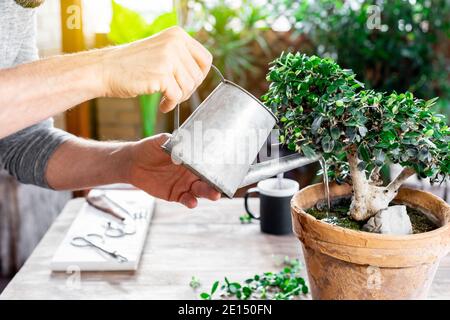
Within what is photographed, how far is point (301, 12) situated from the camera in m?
2.96

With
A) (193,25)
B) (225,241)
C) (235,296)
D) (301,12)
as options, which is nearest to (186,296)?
(235,296)

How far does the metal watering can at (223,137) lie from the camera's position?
0.76 m

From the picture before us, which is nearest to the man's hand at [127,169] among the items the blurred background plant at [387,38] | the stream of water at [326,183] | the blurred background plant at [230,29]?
the stream of water at [326,183]

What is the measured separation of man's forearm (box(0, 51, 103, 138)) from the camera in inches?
31.1

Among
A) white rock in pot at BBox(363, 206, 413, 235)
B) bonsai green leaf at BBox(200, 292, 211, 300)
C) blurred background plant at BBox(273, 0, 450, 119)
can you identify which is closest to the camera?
white rock in pot at BBox(363, 206, 413, 235)

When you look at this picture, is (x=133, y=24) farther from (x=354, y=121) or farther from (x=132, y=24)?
(x=354, y=121)

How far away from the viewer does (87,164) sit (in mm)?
1205

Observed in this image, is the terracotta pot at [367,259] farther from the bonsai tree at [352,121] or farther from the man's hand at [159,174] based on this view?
the man's hand at [159,174]

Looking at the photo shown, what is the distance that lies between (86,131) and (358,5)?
175 centimetres

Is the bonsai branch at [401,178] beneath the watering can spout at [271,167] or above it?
beneath

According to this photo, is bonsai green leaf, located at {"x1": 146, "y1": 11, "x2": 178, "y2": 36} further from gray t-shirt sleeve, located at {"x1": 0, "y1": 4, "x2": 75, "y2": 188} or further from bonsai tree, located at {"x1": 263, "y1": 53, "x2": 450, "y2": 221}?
bonsai tree, located at {"x1": 263, "y1": 53, "x2": 450, "y2": 221}

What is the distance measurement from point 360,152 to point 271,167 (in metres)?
0.14

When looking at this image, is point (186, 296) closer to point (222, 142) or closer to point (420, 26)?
point (222, 142)

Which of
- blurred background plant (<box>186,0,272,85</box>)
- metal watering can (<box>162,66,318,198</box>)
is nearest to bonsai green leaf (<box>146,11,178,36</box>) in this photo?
blurred background plant (<box>186,0,272,85</box>)
